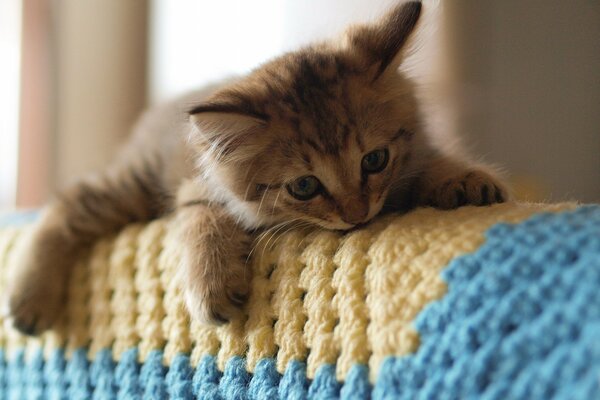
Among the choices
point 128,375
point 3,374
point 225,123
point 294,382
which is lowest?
point 3,374

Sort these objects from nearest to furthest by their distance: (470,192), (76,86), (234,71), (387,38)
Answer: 1. (470,192)
2. (387,38)
3. (234,71)
4. (76,86)

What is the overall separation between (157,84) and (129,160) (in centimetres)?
111

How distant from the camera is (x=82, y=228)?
1193mm

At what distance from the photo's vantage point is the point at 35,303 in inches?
43.3

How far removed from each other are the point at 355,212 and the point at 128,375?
43 centimetres

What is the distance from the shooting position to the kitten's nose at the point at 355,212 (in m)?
0.89

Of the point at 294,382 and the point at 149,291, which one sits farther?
the point at 149,291

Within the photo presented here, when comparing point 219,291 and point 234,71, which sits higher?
point 234,71

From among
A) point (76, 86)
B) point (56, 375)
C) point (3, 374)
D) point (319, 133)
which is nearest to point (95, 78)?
point (76, 86)

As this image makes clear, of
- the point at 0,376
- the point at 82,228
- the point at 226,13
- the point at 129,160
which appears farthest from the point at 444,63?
the point at 0,376

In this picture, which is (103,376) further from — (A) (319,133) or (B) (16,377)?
(A) (319,133)

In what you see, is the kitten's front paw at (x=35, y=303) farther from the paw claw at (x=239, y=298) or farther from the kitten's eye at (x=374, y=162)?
the kitten's eye at (x=374, y=162)

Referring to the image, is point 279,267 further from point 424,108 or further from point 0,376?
point 0,376

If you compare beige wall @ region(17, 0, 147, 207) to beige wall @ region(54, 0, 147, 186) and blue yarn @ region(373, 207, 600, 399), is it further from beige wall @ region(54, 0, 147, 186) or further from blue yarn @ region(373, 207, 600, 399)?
blue yarn @ region(373, 207, 600, 399)
